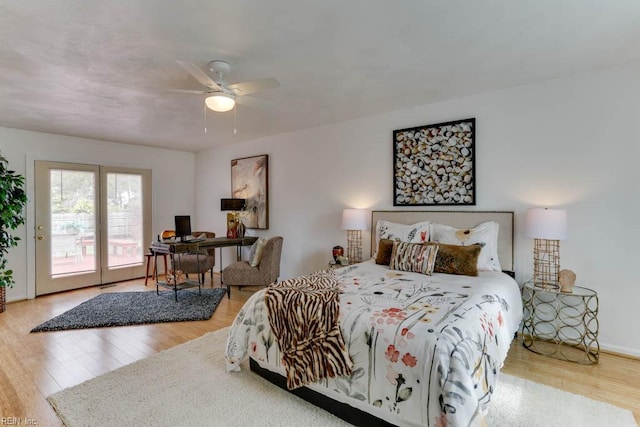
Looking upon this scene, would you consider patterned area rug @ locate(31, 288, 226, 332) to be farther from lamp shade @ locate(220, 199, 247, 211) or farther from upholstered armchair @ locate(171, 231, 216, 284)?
lamp shade @ locate(220, 199, 247, 211)

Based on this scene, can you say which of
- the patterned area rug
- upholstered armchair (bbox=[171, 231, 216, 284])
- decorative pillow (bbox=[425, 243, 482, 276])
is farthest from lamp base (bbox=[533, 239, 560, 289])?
upholstered armchair (bbox=[171, 231, 216, 284])

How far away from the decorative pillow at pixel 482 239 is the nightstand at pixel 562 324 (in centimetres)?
37

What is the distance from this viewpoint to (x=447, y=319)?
1.83m

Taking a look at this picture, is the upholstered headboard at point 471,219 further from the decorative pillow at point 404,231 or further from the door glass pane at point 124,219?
the door glass pane at point 124,219

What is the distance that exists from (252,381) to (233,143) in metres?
4.55

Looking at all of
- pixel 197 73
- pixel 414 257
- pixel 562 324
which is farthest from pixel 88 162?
pixel 562 324

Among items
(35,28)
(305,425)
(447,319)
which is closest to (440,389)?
(447,319)

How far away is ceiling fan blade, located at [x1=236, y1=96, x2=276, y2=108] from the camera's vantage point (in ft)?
11.5

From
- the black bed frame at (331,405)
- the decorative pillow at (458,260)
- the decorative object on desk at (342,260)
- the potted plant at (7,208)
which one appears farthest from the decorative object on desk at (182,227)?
the decorative pillow at (458,260)

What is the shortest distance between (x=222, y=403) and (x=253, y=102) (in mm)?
2978

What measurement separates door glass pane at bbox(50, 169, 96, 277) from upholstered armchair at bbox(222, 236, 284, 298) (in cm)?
257

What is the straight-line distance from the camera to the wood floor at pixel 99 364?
219cm

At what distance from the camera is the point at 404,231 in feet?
12.0

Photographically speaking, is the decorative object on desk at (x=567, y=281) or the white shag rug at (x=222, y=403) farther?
the decorative object on desk at (x=567, y=281)
